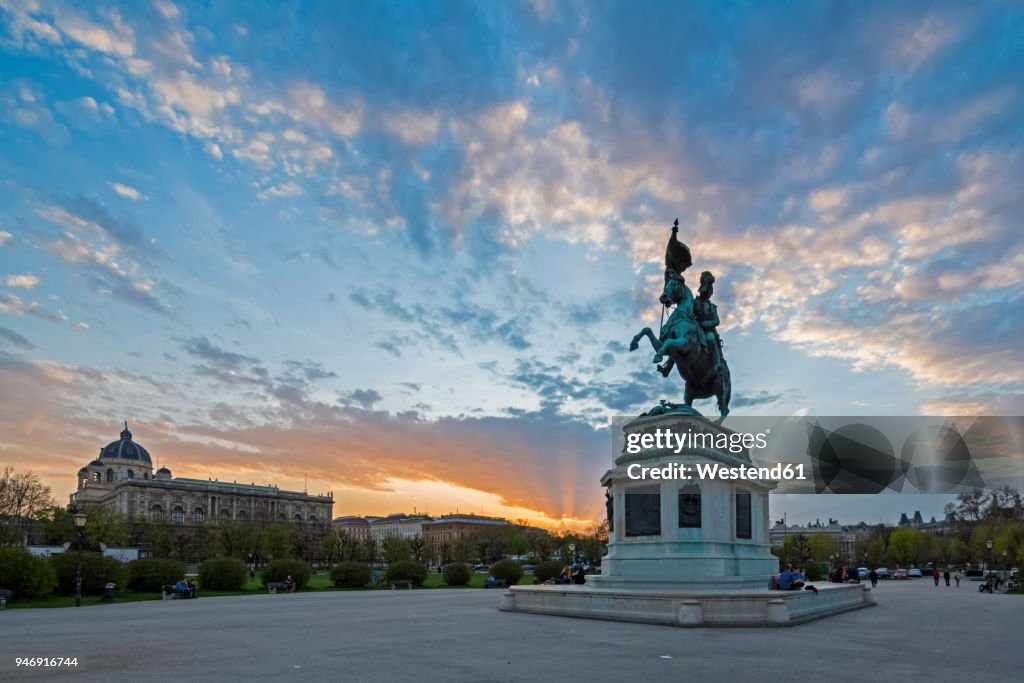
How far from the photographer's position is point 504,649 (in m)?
14.3

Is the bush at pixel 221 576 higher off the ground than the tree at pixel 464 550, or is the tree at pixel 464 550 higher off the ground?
the bush at pixel 221 576

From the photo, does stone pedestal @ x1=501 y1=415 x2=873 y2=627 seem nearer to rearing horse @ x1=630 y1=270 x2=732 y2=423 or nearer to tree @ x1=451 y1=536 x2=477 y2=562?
rearing horse @ x1=630 y1=270 x2=732 y2=423

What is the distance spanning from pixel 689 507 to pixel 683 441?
2144 mm

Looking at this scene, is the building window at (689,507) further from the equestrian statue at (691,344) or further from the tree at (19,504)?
the tree at (19,504)

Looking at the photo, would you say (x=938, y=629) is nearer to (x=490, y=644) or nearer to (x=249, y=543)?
(x=490, y=644)

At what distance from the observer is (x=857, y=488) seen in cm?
3281

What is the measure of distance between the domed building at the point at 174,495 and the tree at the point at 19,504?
68081 mm

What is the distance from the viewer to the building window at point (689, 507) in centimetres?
2303

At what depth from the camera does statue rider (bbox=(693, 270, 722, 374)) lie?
89.9 feet

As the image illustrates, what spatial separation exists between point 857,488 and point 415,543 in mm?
82813

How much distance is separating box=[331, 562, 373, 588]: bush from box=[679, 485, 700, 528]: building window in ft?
105

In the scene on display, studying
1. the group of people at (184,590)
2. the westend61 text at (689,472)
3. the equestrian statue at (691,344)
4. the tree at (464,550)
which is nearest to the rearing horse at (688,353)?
the equestrian statue at (691,344)

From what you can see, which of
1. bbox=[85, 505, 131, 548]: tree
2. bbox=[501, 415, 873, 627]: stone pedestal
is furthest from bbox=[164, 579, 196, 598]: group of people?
bbox=[85, 505, 131, 548]: tree

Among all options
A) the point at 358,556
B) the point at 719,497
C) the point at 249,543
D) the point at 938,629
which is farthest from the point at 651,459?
the point at 358,556
